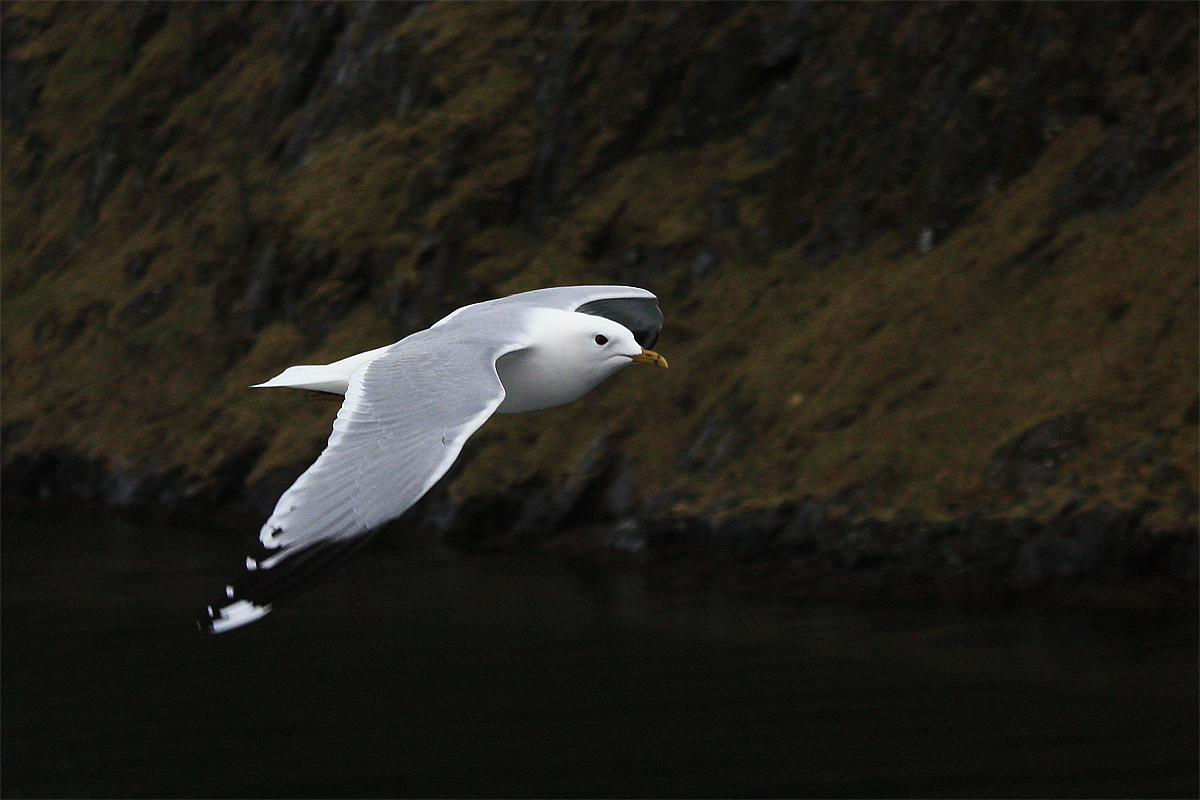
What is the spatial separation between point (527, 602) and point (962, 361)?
6.50 metres

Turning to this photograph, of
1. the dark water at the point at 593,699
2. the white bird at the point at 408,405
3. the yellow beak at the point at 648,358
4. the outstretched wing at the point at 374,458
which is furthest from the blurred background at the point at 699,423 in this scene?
the outstretched wing at the point at 374,458

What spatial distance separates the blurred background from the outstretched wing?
2.64m

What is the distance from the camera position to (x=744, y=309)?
24344mm

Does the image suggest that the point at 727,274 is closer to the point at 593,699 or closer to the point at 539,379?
the point at 593,699

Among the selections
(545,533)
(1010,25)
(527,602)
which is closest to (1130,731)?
(527,602)

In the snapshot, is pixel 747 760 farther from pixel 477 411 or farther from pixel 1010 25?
pixel 1010 25

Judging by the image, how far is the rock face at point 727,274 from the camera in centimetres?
1900

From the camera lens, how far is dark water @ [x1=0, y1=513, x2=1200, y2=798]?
1512 centimetres

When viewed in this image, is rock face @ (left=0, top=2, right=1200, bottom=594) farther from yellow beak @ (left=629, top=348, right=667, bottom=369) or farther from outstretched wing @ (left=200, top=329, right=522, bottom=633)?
outstretched wing @ (left=200, top=329, right=522, bottom=633)

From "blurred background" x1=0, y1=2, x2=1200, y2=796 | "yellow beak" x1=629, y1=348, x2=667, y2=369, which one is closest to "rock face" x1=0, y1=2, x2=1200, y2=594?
"blurred background" x1=0, y1=2, x2=1200, y2=796

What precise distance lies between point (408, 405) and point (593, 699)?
11.2 metres

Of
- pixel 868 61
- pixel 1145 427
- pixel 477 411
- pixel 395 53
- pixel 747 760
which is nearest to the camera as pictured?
pixel 477 411

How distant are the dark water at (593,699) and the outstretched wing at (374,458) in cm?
873

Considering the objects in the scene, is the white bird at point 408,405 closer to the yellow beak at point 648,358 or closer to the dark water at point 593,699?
the yellow beak at point 648,358
